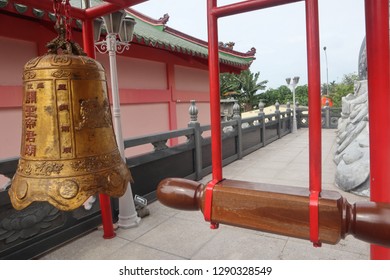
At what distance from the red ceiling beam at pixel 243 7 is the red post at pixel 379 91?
25 centimetres

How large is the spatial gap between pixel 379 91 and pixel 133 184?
329 centimetres

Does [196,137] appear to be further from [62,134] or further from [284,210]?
[284,210]

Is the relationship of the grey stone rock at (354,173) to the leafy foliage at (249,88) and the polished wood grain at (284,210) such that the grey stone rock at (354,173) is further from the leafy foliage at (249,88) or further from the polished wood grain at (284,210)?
the leafy foliage at (249,88)

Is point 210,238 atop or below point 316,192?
below

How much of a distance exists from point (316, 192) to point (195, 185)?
393 mm

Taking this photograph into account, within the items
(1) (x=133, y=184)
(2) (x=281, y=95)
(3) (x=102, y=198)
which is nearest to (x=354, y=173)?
(1) (x=133, y=184)

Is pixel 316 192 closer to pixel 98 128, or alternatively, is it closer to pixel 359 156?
pixel 98 128

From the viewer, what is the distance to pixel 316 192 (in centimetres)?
78

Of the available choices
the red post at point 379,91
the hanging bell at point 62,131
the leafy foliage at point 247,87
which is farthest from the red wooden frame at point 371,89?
the leafy foliage at point 247,87

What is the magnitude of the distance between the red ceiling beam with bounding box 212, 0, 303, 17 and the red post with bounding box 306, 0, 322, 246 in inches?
5.2

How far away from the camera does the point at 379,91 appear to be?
0.77 meters

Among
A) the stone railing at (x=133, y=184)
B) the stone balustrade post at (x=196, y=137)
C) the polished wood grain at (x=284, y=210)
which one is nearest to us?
the polished wood grain at (x=284, y=210)

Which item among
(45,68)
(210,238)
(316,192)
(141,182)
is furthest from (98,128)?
(141,182)

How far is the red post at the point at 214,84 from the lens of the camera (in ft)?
3.08
